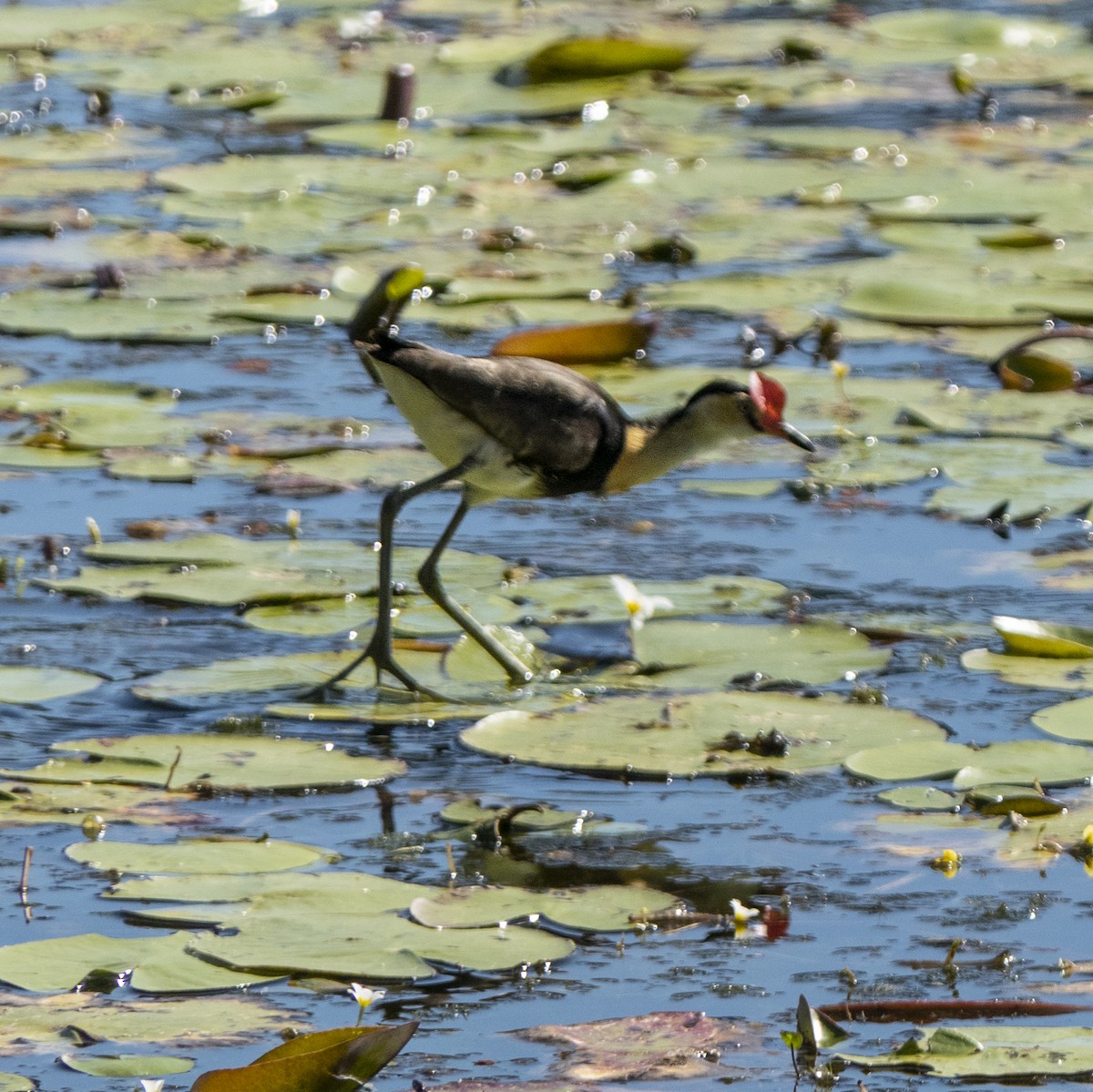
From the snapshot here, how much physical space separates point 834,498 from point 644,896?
2.54 m

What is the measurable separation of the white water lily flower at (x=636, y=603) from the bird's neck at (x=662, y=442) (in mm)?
302

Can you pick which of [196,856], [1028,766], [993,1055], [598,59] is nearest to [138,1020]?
[196,856]

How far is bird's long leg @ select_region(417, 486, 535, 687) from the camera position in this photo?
497 centimetres

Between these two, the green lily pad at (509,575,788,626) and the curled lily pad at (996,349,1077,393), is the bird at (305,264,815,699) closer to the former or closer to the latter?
the green lily pad at (509,575,788,626)

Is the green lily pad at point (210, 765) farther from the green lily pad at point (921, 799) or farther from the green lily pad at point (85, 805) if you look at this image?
the green lily pad at point (921, 799)

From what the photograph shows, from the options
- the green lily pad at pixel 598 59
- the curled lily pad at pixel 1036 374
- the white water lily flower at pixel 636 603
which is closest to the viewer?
the white water lily flower at pixel 636 603

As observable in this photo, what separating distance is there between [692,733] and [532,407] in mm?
949

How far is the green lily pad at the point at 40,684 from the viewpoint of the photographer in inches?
187

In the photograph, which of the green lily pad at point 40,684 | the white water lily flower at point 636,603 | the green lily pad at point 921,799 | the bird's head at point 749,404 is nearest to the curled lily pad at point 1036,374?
the bird's head at point 749,404

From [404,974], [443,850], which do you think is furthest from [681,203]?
[404,974]

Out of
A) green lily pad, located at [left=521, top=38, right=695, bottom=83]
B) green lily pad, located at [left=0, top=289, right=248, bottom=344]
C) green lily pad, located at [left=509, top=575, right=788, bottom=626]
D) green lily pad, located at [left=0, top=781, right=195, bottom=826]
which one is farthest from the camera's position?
green lily pad, located at [left=521, top=38, right=695, bottom=83]

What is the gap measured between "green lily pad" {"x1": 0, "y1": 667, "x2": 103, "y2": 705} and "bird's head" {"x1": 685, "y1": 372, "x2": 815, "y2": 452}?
1555 millimetres

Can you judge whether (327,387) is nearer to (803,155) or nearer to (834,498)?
(834,498)

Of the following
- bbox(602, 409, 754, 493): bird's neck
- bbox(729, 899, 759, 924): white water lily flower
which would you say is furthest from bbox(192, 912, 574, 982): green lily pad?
bbox(602, 409, 754, 493): bird's neck
